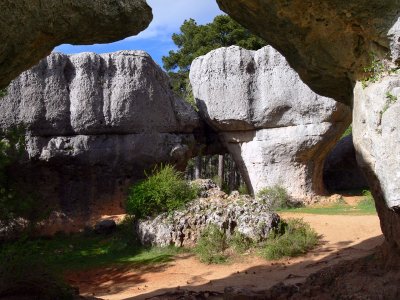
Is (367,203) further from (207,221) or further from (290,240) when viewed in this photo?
(207,221)

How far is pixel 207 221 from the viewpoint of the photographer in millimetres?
11016

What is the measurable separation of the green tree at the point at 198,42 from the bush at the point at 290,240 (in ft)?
41.1

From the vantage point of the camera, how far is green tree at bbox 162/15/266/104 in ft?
79.4

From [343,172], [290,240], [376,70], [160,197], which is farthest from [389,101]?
[343,172]

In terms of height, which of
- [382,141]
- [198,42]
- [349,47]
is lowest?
[382,141]

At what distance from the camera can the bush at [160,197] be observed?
39.2ft

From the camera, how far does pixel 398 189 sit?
420 centimetres

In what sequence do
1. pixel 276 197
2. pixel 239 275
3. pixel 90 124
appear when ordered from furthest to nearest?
pixel 276 197, pixel 90 124, pixel 239 275

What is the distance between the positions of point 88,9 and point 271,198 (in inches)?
459

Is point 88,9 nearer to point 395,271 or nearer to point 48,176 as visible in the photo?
point 395,271

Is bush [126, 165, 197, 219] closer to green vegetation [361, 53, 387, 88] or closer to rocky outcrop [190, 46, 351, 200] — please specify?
rocky outcrop [190, 46, 351, 200]

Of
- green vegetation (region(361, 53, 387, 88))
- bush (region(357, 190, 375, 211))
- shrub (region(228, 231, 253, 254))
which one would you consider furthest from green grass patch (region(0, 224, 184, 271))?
bush (region(357, 190, 375, 211))

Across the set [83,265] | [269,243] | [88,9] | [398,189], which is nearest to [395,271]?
[398,189]

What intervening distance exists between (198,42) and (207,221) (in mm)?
16527
